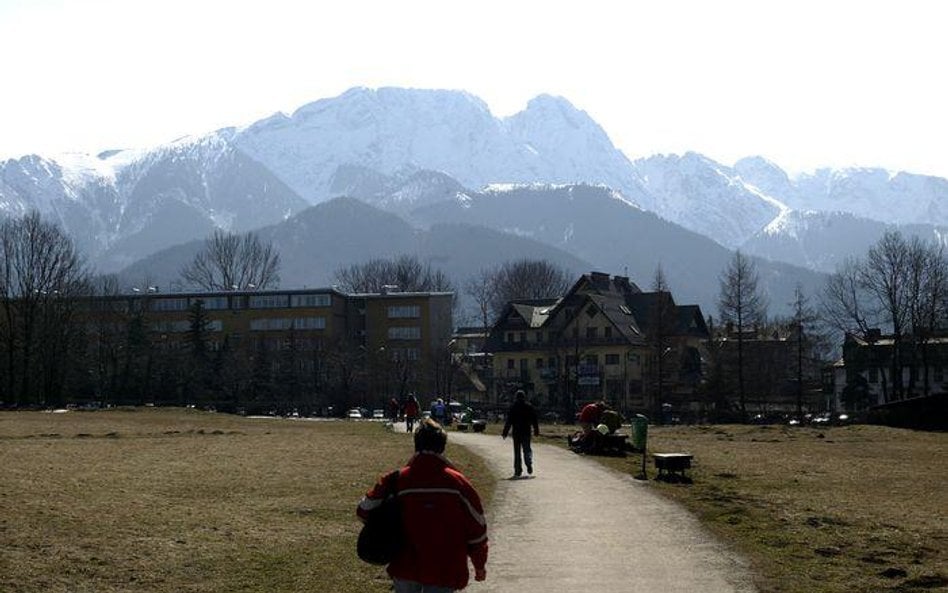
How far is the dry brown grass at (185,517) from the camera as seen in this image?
53.2 feet

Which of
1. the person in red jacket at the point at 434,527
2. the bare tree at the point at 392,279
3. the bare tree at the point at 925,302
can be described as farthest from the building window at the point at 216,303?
the person in red jacket at the point at 434,527

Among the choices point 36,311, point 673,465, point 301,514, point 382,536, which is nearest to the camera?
point 382,536

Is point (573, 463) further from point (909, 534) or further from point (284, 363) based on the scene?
point (284, 363)

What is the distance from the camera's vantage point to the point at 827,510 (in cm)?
2394

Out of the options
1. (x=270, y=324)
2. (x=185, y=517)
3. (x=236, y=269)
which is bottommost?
(x=185, y=517)

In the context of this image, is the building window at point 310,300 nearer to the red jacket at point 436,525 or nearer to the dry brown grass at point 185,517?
the dry brown grass at point 185,517

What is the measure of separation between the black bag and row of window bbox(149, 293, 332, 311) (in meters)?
137

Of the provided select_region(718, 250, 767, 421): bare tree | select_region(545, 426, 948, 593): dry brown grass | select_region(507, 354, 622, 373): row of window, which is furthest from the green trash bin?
select_region(507, 354, 622, 373): row of window

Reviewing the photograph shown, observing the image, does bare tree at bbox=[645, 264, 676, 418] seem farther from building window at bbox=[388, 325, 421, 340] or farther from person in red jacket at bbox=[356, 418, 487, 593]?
person in red jacket at bbox=[356, 418, 487, 593]

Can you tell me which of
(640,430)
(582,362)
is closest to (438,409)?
(640,430)

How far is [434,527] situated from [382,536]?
0.47m

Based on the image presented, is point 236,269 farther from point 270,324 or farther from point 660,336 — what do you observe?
point 660,336

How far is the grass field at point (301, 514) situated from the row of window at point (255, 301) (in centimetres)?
10279

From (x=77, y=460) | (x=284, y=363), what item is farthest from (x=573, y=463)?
(x=284, y=363)
